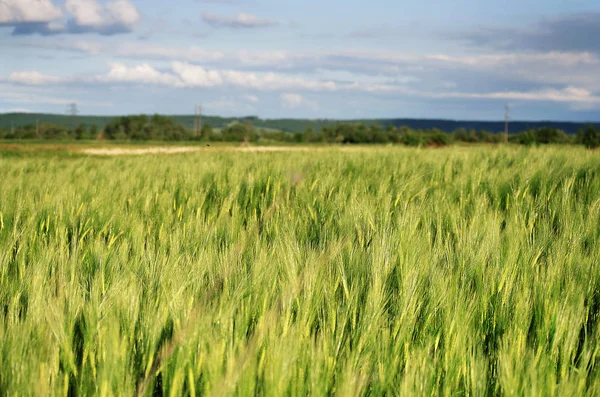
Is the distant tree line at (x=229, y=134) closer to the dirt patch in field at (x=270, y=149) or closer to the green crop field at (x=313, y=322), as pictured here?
the dirt patch in field at (x=270, y=149)

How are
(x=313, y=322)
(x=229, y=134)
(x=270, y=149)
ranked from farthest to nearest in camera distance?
1. (x=229, y=134)
2. (x=270, y=149)
3. (x=313, y=322)

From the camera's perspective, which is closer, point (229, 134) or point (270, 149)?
point (270, 149)

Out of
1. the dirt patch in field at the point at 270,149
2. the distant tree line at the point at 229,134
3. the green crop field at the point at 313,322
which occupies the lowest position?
the green crop field at the point at 313,322

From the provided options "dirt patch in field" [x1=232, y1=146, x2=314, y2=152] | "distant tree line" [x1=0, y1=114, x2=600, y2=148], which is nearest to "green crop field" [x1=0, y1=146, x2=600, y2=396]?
"dirt patch in field" [x1=232, y1=146, x2=314, y2=152]

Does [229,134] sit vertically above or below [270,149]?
above

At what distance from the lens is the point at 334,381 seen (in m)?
1.27

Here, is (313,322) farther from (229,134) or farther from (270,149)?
(229,134)

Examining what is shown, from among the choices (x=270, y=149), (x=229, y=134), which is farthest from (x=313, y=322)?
(x=229, y=134)

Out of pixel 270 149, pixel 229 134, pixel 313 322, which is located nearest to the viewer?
pixel 313 322

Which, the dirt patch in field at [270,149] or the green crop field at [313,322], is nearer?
the green crop field at [313,322]

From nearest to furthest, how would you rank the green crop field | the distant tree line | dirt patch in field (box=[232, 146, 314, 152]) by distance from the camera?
1. the green crop field
2. dirt patch in field (box=[232, 146, 314, 152])
3. the distant tree line

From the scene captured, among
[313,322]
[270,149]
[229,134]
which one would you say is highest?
[229,134]

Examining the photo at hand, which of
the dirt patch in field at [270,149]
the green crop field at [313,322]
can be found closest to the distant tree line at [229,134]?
the dirt patch in field at [270,149]

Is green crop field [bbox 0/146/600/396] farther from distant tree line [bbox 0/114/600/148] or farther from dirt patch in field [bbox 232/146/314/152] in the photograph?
distant tree line [bbox 0/114/600/148]
